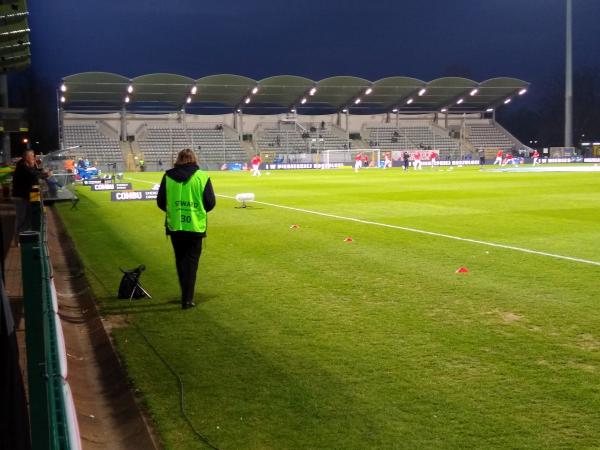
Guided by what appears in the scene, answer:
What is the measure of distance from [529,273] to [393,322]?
3655 mm

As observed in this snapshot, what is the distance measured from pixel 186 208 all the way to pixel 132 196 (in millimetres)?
18432

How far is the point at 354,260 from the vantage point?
39.2ft

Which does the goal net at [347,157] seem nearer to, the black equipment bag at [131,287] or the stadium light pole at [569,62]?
the stadium light pole at [569,62]

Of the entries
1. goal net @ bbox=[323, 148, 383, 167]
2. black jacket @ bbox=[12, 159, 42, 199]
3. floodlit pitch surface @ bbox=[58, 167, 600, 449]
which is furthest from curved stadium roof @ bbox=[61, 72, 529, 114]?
floodlit pitch surface @ bbox=[58, 167, 600, 449]

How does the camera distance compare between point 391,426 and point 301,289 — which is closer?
point 391,426

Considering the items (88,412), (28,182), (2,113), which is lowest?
(88,412)

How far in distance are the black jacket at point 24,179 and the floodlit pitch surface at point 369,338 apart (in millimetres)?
1682

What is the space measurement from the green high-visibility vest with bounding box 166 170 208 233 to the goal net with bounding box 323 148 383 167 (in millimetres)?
58114

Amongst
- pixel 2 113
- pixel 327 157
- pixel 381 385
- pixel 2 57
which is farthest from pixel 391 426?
pixel 327 157

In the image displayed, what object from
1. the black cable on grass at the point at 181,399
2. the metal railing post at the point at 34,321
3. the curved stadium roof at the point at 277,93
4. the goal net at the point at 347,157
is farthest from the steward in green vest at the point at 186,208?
the curved stadium roof at the point at 277,93

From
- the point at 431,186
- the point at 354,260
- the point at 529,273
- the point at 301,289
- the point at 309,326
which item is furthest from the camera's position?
the point at 431,186

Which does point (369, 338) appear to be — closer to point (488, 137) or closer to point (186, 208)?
point (186, 208)

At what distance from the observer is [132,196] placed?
1030 inches

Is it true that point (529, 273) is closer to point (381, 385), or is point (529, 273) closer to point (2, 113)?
point (381, 385)
